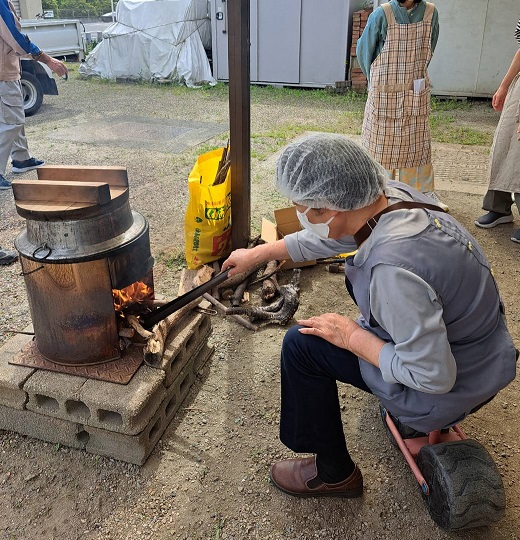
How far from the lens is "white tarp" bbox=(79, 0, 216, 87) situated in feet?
40.5

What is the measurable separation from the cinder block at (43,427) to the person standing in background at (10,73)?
3994mm

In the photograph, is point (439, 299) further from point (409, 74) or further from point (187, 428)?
point (409, 74)

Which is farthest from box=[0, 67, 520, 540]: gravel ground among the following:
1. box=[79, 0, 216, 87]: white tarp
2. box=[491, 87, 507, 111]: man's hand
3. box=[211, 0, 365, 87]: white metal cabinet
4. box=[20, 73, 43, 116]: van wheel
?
box=[79, 0, 216, 87]: white tarp

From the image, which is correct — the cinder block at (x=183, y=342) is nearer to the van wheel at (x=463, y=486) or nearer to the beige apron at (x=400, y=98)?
the van wheel at (x=463, y=486)

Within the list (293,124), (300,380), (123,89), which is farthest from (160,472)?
(123,89)

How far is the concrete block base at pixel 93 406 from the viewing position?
2.34 metres

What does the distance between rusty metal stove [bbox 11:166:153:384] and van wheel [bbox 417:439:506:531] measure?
1370 mm

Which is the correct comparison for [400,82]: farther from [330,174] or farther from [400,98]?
[330,174]

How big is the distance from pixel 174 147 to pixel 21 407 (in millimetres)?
5714

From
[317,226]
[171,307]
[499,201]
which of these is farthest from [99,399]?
[499,201]

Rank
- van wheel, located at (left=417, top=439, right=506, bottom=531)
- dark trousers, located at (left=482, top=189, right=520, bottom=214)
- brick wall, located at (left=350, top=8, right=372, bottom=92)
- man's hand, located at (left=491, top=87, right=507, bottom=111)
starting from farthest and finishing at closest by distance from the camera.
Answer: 1. brick wall, located at (left=350, top=8, right=372, bottom=92)
2. dark trousers, located at (left=482, top=189, right=520, bottom=214)
3. man's hand, located at (left=491, top=87, right=507, bottom=111)
4. van wheel, located at (left=417, top=439, right=506, bottom=531)

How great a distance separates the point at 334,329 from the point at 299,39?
35.4ft

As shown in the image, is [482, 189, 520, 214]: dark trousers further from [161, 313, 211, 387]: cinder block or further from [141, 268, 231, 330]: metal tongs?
[141, 268, 231, 330]: metal tongs

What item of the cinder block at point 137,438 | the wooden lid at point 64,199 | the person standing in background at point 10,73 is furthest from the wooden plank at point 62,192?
the person standing in background at point 10,73
